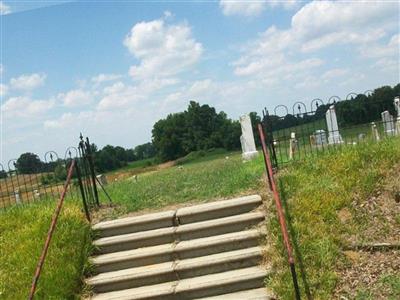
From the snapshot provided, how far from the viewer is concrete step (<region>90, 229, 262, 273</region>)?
6590 mm

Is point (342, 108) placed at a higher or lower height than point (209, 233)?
higher

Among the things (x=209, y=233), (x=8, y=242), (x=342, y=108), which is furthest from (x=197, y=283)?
(x=342, y=108)

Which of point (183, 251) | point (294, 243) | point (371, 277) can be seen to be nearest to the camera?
point (371, 277)

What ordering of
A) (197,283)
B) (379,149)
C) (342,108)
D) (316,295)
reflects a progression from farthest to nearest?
(342,108)
(379,149)
(197,283)
(316,295)

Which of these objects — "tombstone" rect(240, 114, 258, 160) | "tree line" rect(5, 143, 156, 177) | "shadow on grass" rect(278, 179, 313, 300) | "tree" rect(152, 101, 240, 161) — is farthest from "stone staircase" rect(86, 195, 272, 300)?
"tree" rect(152, 101, 240, 161)

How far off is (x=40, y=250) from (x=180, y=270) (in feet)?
7.13

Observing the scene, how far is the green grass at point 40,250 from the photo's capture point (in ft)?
20.3

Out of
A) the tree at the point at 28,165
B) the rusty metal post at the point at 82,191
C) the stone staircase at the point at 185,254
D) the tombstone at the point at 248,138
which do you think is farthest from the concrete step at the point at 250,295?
the tombstone at the point at 248,138

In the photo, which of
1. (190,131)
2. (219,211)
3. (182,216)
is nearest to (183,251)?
(182,216)

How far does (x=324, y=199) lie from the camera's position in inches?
272

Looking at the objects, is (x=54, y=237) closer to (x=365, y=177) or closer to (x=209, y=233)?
(x=209, y=233)

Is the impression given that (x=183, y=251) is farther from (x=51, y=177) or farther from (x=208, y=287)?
(x=51, y=177)

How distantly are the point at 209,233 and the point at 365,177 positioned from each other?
8.93 feet

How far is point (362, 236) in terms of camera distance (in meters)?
6.23
